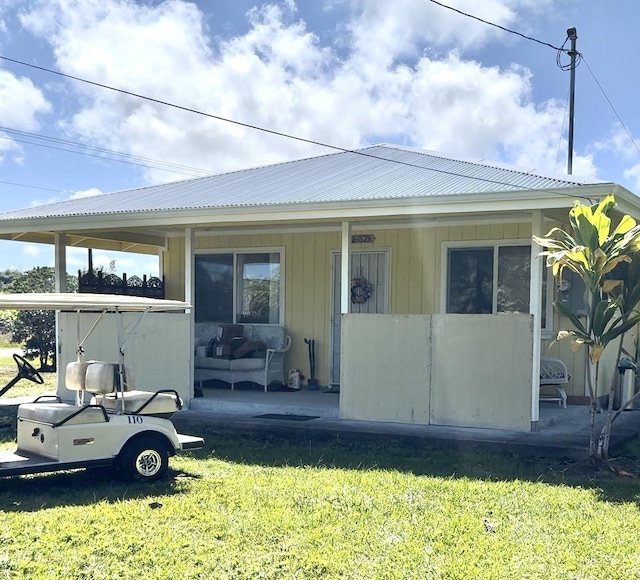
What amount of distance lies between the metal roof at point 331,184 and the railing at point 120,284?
3.62 ft

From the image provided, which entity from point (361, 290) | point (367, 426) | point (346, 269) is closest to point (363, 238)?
point (361, 290)

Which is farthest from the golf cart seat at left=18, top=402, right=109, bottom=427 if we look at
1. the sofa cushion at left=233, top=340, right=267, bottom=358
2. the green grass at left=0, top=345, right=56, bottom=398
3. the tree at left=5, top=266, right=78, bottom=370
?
the tree at left=5, top=266, right=78, bottom=370

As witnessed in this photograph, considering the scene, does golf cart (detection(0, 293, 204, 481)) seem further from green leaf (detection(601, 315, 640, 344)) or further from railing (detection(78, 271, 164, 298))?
railing (detection(78, 271, 164, 298))

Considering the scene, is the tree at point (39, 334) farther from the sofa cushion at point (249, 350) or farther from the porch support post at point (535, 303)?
the porch support post at point (535, 303)

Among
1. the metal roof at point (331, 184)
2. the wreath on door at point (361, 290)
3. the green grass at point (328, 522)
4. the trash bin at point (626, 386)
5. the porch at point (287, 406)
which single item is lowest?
the green grass at point (328, 522)

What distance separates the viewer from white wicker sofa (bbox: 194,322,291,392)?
10.7 metres

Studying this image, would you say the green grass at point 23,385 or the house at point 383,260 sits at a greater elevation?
the house at point 383,260

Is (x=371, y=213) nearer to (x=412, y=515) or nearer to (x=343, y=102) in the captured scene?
(x=412, y=515)

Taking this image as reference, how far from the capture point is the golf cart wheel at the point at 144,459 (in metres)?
5.80

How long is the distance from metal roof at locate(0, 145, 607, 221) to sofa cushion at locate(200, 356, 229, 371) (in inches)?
99.4

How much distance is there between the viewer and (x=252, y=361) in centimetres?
1071

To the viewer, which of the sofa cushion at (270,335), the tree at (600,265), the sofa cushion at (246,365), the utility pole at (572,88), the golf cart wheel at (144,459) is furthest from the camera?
the utility pole at (572,88)

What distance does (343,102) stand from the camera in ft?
45.9

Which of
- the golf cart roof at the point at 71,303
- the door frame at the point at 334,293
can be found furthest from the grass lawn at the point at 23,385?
the golf cart roof at the point at 71,303
